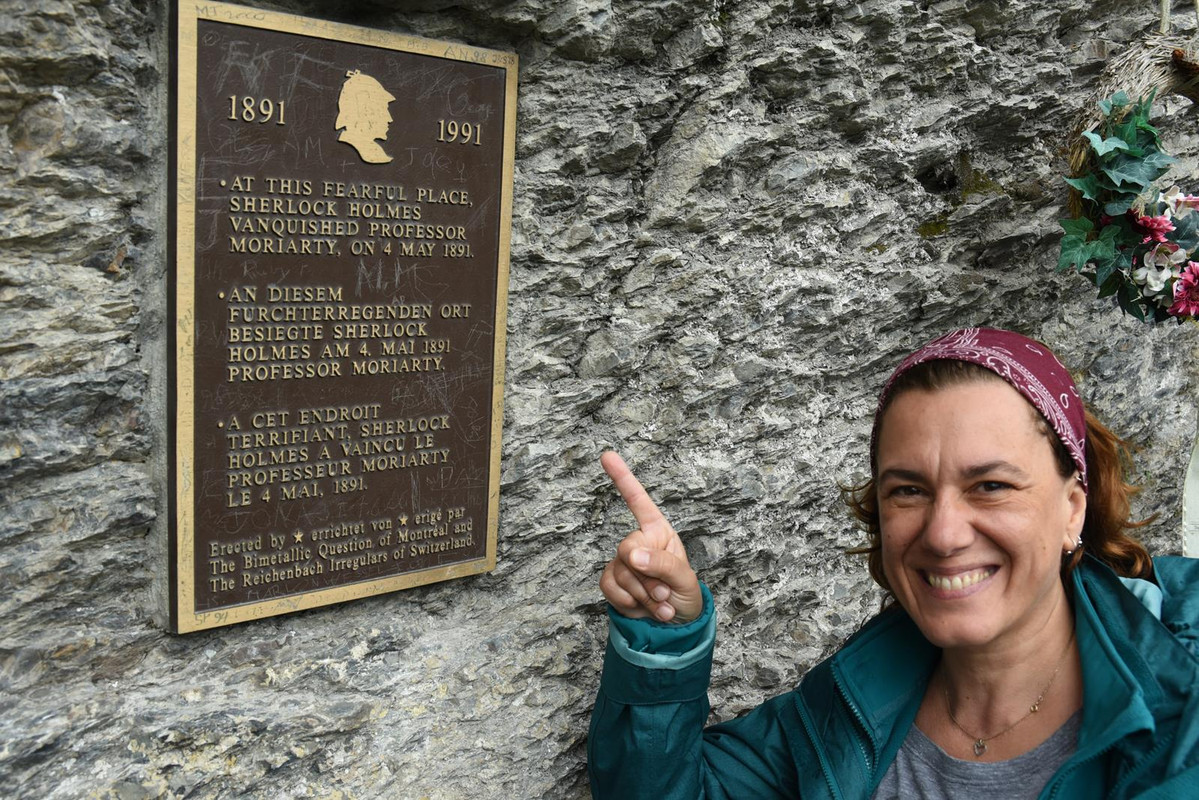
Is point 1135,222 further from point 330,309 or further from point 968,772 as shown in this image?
point 330,309

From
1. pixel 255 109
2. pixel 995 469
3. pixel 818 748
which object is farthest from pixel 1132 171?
pixel 255 109

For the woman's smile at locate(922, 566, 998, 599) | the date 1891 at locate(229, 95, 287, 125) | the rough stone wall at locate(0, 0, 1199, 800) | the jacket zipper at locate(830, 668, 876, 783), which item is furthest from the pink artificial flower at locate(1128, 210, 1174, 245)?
the date 1891 at locate(229, 95, 287, 125)

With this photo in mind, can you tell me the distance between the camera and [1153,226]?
2.59m

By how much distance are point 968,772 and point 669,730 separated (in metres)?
0.61

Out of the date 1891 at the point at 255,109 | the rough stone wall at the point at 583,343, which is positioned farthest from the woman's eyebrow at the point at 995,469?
the date 1891 at the point at 255,109

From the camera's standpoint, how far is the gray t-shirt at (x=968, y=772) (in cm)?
194

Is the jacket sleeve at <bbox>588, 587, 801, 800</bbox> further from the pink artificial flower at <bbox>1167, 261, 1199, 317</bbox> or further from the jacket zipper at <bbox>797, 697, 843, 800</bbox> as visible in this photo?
the pink artificial flower at <bbox>1167, 261, 1199, 317</bbox>

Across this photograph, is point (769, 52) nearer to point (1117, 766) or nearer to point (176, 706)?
point (1117, 766)

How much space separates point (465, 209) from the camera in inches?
89.7

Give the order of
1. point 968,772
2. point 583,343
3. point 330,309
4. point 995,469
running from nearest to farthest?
point 995,469 → point 968,772 → point 330,309 → point 583,343

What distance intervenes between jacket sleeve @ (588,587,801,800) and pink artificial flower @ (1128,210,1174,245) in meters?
1.49

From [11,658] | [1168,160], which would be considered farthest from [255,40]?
[1168,160]

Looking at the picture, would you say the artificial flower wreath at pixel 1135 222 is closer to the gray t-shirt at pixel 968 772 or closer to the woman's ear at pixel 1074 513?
the woman's ear at pixel 1074 513

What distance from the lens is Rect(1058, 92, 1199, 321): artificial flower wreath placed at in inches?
103
